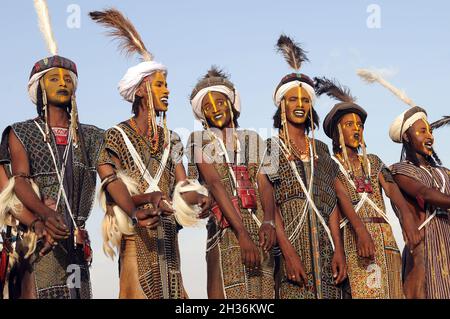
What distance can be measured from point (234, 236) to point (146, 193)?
119 cm

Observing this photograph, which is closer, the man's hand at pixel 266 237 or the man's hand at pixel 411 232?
the man's hand at pixel 266 237

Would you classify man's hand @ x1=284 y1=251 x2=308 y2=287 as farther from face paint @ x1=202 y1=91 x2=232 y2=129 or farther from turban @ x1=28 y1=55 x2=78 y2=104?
turban @ x1=28 y1=55 x2=78 y2=104

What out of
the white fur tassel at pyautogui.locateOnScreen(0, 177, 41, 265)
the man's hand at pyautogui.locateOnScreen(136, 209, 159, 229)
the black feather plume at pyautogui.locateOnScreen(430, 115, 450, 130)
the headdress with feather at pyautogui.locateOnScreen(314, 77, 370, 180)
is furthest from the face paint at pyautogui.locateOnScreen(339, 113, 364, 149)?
the white fur tassel at pyautogui.locateOnScreen(0, 177, 41, 265)

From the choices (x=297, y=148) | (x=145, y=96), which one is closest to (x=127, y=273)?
Result: (x=145, y=96)

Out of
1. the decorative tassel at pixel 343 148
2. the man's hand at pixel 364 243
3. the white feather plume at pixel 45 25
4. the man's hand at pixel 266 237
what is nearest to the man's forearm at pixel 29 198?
the white feather plume at pixel 45 25

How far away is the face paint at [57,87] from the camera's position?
8734 millimetres

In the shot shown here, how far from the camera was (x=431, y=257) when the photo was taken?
1064 cm

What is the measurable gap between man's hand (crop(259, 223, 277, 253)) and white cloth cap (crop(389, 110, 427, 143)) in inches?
117

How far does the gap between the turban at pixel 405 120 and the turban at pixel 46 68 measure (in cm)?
417

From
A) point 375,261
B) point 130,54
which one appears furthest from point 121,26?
point 375,261

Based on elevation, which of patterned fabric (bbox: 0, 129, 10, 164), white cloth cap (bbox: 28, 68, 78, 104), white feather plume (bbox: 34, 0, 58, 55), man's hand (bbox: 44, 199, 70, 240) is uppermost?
white feather plume (bbox: 34, 0, 58, 55)

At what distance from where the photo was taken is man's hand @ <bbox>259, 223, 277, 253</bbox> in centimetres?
891

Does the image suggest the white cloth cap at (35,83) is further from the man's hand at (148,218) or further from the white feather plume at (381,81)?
the white feather plume at (381,81)

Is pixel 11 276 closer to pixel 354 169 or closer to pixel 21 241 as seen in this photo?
pixel 21 241
